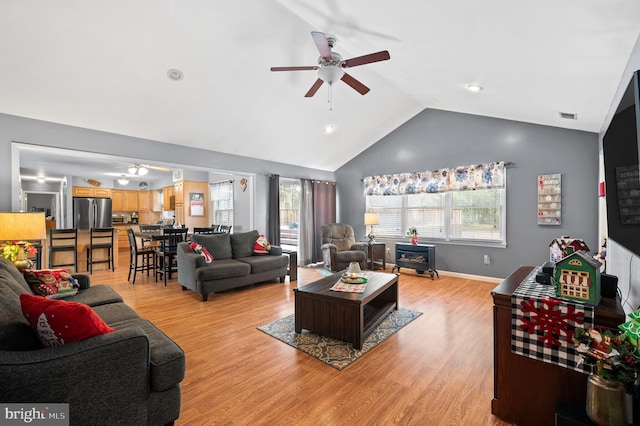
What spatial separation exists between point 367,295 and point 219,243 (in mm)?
3059

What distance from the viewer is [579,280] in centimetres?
160

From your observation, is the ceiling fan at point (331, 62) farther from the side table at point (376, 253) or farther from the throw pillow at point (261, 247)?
the side table at point (376, 253)

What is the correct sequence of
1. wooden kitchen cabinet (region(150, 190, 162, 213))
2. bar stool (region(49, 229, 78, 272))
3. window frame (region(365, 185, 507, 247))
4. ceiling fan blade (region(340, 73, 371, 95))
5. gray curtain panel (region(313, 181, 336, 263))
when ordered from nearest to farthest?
ceiling fan blade (region(340, 73, 371, 95)) < window frame (region(365, 185, 507, 247)) < bar stool (region(49, 229, 78, 272)) < gray curtain panel (region(313, 181, 336, 263)) < wooden kitchen cabinet (region(150, 190, 162, 213))

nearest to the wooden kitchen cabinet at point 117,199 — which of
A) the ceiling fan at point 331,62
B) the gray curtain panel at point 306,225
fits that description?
the gray curtain panel at point 306,225

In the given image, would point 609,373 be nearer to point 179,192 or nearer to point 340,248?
point 340,248

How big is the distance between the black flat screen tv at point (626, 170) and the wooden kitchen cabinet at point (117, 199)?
11.4 m

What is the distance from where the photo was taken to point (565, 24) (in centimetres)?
182

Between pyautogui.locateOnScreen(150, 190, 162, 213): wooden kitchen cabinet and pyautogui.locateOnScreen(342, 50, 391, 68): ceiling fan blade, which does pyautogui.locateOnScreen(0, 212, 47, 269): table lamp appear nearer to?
pyautogui.locateOnScreen(342, 50, 391, 68): ceiling fan blade

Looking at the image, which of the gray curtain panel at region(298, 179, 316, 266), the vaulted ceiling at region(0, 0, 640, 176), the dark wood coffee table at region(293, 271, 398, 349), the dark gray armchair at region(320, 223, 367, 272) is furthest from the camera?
the gray curtain panel at region(298, 179, 316, 266)

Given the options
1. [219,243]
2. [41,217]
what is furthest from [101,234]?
[41,217]

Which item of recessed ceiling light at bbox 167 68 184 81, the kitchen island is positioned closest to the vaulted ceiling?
recessed ceiling light at bbox 167 68 184 81

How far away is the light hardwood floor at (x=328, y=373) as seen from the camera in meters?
1.90

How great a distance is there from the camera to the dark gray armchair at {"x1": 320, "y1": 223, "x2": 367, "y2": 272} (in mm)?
5879

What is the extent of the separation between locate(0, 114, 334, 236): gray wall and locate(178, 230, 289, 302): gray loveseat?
3.31 feet
